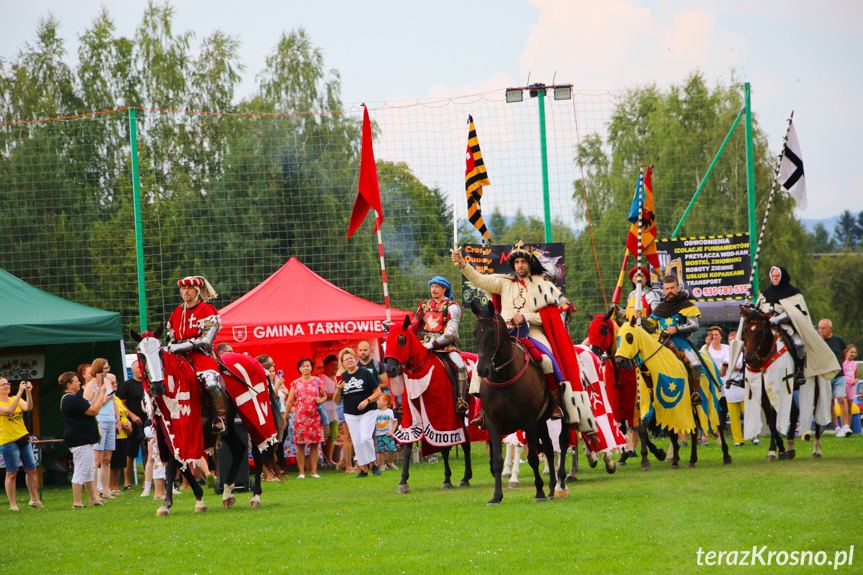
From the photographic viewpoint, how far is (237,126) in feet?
81.7

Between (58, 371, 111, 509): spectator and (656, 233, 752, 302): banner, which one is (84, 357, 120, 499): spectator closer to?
(58, 371, 111, 509): spectator

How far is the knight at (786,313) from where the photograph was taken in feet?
37.7

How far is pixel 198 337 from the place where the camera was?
8.89 metres

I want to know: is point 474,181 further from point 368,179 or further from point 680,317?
point 680,317

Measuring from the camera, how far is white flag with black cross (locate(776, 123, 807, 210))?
1271 cm

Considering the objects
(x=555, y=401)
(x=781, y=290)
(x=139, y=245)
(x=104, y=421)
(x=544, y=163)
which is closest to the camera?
(x=555, y=401)

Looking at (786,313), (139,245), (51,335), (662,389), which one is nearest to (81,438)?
(51,335)

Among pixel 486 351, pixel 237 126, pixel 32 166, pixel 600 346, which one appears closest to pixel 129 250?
pixel 32 166

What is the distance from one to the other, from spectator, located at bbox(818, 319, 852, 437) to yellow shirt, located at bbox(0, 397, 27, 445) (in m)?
12.1

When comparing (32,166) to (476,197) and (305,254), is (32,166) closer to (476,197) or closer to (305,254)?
(305,254)

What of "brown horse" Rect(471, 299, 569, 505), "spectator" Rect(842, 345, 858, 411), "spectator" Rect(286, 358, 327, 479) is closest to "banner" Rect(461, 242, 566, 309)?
"spectator" Rect(286, 358, 327, 479)

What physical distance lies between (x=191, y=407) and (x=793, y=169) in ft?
29.2

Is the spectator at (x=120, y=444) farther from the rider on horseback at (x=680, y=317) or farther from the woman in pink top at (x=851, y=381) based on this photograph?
the woman in pink top at (x=851, y=381)

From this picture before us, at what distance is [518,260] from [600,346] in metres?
2.51
